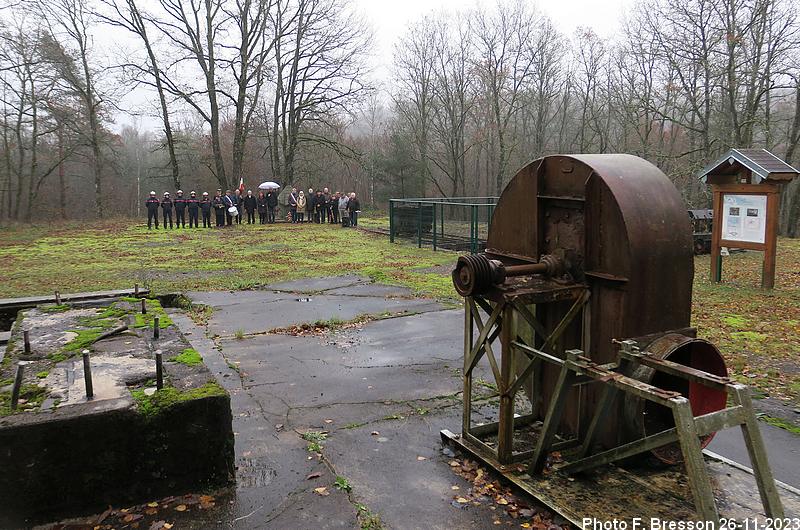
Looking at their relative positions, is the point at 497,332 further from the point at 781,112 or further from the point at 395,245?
the point at 781,112

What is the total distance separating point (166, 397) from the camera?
13.0 ft

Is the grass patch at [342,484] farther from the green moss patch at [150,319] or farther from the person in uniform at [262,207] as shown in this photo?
the person in uniform at [262,207]

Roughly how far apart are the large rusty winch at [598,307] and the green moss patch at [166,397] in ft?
6.51

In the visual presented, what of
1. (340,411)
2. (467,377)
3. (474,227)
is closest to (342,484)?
(467,377)

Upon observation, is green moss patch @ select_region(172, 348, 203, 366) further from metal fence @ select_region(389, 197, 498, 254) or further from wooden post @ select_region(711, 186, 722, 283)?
metal fence @ select_region(389, 197, 498, 254)

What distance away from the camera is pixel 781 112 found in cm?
3131

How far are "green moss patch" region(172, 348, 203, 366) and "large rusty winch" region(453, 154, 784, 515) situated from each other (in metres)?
2.29

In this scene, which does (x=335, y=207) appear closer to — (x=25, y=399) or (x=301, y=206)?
(x=301, y=206)

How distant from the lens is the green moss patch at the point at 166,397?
3834mm

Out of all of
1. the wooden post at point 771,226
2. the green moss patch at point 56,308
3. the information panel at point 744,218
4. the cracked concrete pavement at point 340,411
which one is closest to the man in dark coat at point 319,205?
the cracked concrete pavement at point 340,411

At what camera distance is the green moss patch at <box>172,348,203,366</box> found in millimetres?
4777

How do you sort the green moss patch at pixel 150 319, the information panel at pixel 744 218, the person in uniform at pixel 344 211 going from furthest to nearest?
the person in uniform at pixel 344 211 < the information panel at pixel 744 218 < the green moss patch at pixel 150 319

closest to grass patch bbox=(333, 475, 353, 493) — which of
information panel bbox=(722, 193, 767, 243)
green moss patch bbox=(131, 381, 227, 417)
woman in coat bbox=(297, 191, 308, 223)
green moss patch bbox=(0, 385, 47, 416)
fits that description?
green moss patch bbox=(131, 381, 227, 417)

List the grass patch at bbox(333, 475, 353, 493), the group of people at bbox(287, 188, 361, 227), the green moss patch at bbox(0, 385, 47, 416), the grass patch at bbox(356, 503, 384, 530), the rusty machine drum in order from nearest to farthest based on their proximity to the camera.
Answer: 1. the grass patch at bbox(356, 503, 384, 530)
2. the green moss patch at bbox(0, 385, 47, 416)
3. the rusty machine drum
4. the grass patch at bbox(333, 475, 353, 493)
5. the group of people at bbox(287, 188, 361, 227)
